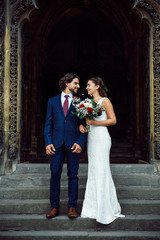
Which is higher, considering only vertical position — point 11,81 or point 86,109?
point 11,81

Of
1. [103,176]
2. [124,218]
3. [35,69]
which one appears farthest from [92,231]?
[35,69]

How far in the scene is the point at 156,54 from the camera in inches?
233

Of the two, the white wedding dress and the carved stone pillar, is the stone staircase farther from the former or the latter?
the carved stone pillar

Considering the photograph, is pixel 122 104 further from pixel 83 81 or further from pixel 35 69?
pixel 35 69

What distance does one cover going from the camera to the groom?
399cm

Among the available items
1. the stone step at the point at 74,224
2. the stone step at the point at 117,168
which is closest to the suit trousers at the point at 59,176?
the stone step at the point at 74,224

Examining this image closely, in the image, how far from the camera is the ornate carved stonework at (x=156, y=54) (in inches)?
229

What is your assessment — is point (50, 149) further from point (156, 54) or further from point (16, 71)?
point (156, 54)

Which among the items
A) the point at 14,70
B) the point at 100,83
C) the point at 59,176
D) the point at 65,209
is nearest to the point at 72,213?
the point at 65,209

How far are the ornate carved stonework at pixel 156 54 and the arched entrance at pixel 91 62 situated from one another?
307 mm

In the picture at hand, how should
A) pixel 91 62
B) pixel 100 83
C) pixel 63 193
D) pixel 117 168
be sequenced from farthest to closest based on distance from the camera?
pixel 91 62 < pixel 117 168 < pixel 63 193 < pixel 100 83

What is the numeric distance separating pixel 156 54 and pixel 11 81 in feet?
10.7

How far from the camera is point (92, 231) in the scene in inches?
154

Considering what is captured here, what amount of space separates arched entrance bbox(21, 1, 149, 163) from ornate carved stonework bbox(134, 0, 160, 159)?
1.01 feet
